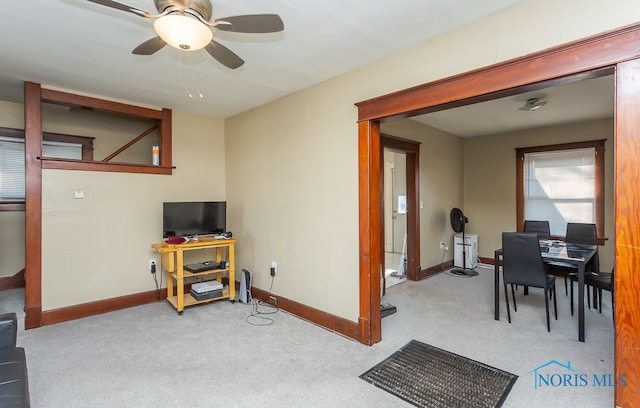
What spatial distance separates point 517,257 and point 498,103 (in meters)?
1.94

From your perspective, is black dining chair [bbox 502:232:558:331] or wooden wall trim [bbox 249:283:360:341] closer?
wooden wall trim [bbox 249:283:360:341]

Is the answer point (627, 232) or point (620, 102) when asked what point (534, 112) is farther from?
point (627, 232)

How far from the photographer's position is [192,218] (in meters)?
3.87

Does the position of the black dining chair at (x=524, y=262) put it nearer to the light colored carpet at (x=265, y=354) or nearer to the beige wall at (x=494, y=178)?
the light colored carpet at (x=265, y=354)

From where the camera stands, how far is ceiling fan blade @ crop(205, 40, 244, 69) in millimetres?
1901

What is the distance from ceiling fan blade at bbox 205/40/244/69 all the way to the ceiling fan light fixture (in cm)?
19

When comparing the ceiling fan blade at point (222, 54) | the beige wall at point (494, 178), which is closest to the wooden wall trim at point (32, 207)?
the ceiling fan blade at point (222, 54)

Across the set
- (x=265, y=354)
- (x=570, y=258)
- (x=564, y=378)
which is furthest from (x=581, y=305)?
(x=265, y=354)

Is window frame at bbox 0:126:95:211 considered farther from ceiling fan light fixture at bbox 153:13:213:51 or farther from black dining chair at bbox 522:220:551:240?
black dining chair at bbox 522:220:551:240

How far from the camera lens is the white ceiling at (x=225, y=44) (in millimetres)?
1950

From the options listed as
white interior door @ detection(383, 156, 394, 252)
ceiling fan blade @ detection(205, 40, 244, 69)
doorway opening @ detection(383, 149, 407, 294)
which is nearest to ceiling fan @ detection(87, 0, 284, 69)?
ceiling fan blade @ detection(205, 40, 244, 69)

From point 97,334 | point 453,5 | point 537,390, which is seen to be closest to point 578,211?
point 537,390

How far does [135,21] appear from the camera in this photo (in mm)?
2074

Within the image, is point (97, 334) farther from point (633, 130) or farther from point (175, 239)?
point (633, 130)
